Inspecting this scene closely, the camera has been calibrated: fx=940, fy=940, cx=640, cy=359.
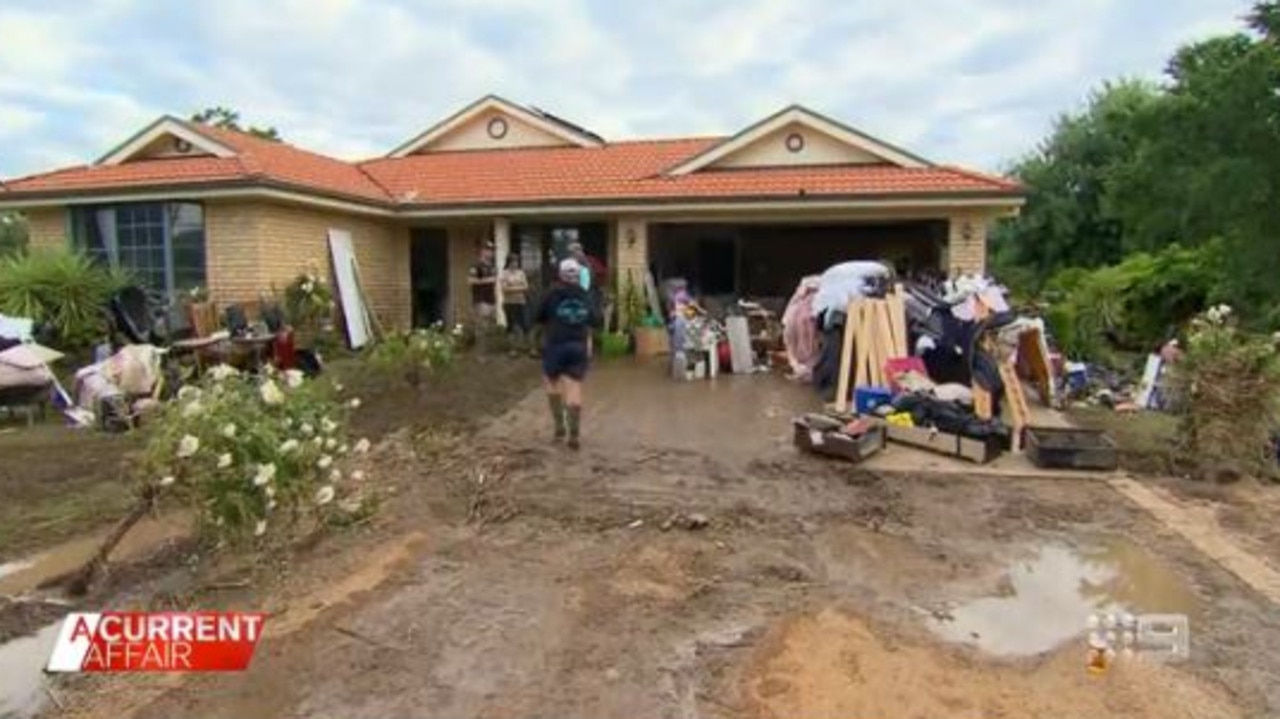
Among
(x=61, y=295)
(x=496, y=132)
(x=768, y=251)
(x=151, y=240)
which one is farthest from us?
(x=496, y=132)

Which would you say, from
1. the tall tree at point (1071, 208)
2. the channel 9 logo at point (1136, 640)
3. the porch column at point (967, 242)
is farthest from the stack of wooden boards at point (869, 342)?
the tall tree at point (1071, 208)

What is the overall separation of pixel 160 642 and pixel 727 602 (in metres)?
2.58

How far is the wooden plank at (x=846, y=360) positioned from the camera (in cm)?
990

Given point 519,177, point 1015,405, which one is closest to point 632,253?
point 519,177

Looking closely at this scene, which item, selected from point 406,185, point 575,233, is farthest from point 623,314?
point 406,185

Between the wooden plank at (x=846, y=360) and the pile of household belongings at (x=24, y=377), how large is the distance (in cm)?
803

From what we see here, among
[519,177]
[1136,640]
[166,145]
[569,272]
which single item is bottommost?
[1136,640]

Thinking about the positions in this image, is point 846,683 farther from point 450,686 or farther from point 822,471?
point 822,471

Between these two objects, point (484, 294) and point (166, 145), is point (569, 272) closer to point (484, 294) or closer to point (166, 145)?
point (484, 294)

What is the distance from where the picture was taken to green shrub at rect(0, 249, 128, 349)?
11930 mm

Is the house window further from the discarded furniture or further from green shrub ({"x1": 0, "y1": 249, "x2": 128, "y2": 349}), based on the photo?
the discarded furniture

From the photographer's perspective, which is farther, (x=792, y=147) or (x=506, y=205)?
(x=792, y=147)

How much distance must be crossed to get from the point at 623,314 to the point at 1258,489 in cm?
970

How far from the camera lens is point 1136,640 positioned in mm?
3807
